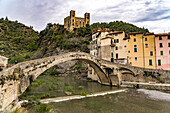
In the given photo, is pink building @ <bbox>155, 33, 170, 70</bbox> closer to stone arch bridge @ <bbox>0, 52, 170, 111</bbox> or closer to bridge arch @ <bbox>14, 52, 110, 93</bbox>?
stone arch bridge @ <bbox>0, 52, 170, 111</bbox>

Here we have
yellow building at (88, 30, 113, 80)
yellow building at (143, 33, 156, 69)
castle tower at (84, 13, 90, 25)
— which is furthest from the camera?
castle tower at (84, 13, 90, 25)

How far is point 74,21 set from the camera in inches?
2219

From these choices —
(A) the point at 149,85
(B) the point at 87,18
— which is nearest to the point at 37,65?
(A) the point at 149,85

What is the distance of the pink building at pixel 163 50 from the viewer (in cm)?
2108

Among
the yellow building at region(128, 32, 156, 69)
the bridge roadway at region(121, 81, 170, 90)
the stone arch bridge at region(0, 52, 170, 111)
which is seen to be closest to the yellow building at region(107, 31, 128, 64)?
the yellow building at region(128, 32, 156, 69)

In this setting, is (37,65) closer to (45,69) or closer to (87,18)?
(45,69)

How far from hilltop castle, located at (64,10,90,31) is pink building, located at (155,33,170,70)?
4132 centimetres

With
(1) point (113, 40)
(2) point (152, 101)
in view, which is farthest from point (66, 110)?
(1) point (113, 40)

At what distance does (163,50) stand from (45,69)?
21.9 metres

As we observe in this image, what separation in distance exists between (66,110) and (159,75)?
1781cm

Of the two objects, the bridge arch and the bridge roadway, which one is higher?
the bridge arch

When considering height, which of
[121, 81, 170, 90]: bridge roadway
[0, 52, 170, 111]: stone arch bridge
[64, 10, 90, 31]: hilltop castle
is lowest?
[121, 81, 170, 90]: bridge roadway

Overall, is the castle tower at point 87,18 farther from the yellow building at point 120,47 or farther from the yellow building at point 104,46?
the yellow building at point 120,47

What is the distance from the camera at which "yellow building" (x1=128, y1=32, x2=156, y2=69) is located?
74.0 feet
